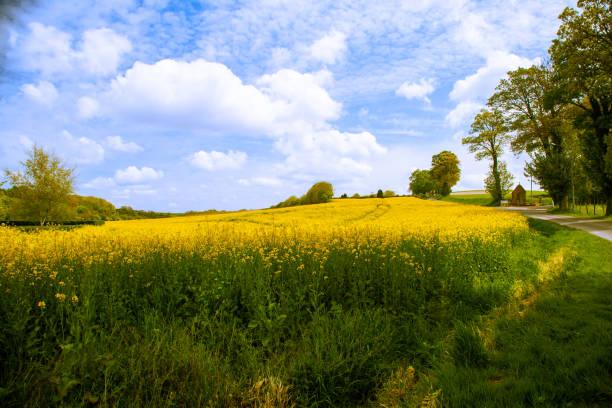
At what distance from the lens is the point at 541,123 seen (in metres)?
27.6

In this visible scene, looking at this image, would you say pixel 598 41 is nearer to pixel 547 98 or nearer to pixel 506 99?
pixel 547 98

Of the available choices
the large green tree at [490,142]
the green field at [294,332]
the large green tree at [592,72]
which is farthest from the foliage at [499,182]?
the green field at [294,332]

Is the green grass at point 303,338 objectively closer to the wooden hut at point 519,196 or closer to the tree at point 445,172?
the wooden hut at point 519,196

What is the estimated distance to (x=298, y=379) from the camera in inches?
124

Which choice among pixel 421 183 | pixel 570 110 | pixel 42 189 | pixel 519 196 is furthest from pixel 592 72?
pixel 421 183

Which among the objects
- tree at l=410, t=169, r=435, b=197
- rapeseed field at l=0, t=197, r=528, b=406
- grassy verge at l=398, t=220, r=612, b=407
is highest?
tree at l=410, t=169, r=435, b=197

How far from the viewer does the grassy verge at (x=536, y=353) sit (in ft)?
9.29

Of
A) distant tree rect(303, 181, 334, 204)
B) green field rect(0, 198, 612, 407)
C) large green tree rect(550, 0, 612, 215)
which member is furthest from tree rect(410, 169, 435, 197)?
green field rect(0, 198, 612, 407)

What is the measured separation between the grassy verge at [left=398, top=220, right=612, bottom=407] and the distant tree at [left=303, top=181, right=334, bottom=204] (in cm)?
4027

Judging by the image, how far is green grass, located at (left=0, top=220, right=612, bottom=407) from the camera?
2.87 meters

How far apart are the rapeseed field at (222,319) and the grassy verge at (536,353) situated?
0.49m

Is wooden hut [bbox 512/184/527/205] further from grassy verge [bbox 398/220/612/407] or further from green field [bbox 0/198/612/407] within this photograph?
grassy verge [bbox 398/220/612/407]

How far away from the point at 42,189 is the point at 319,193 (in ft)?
111

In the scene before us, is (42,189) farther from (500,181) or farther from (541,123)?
(500,181)
